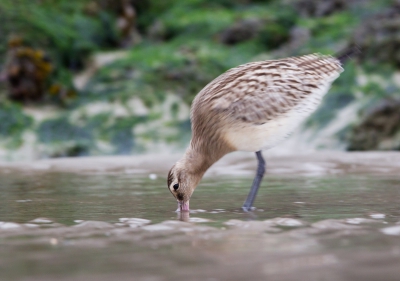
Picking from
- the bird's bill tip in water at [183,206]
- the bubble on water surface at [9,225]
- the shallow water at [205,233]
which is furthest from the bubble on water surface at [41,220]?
the bird's bill tip in water at [183,206]

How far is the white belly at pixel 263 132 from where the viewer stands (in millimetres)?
6605

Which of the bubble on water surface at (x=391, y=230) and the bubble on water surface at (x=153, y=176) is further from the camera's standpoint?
the bubble on water surface at (x=153, y=176)

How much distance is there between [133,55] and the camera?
15594 mm

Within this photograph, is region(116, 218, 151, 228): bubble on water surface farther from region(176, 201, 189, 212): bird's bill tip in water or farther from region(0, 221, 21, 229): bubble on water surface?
region(0, 221, 21, 229): bubble on water surface

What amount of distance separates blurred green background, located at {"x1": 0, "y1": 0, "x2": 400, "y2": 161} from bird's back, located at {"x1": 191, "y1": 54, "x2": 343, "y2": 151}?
5186mm

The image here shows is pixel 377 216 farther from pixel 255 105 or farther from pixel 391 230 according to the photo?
pixel 255 105

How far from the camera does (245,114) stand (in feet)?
21.5

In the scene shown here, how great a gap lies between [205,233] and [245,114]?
182 centimetres

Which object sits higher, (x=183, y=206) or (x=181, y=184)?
(x=181, y=184)

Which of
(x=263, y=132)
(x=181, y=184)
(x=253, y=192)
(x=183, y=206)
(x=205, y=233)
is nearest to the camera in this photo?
(x=205, y=233)

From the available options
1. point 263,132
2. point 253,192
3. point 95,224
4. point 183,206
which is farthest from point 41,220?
point 263,132

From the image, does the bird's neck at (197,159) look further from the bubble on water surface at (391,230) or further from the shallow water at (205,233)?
the bubble on water surface at (391,230)

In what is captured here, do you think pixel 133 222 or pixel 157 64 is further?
pixel 157 64

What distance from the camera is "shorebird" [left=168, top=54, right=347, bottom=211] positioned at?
21.6 feet
